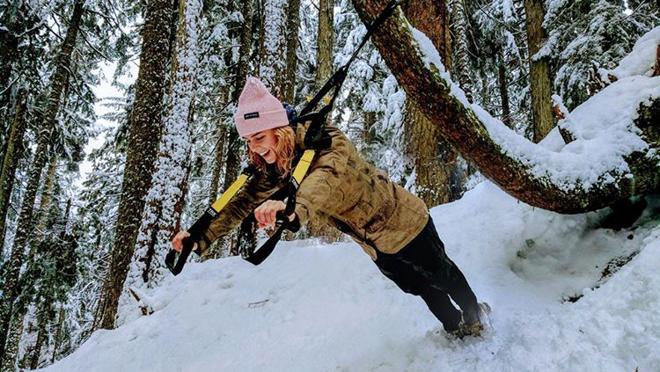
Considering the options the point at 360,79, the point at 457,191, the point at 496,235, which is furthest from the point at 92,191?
the point at 496,235

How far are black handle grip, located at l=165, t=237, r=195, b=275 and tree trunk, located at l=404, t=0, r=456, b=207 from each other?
11.8ft

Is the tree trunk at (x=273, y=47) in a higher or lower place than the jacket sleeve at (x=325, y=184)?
higher

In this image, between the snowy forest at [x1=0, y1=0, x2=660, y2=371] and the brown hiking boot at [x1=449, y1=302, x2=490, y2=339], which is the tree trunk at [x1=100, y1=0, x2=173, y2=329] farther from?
the brown hiking boot at [x1=449, y1=302, x2=490, y2=339]

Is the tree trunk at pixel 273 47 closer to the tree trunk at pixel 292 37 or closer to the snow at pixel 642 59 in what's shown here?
the tree trunk at pixel 292 37

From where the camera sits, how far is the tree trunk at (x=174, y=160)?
560 centimetres

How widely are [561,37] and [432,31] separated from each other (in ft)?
13.3

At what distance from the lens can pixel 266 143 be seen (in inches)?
98.7

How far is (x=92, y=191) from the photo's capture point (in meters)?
14.2

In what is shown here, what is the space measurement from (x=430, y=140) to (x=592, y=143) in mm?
2533

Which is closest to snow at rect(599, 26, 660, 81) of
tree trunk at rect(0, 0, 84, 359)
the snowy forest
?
the snowy forest

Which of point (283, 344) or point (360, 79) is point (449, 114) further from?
point (360, 79)

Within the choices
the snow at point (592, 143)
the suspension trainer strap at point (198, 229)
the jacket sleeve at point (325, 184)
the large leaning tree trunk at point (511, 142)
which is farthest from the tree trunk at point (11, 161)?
the snow at point (592, 143)

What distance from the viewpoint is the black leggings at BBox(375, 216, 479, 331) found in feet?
8.80

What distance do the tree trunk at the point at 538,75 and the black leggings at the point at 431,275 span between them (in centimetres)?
584
